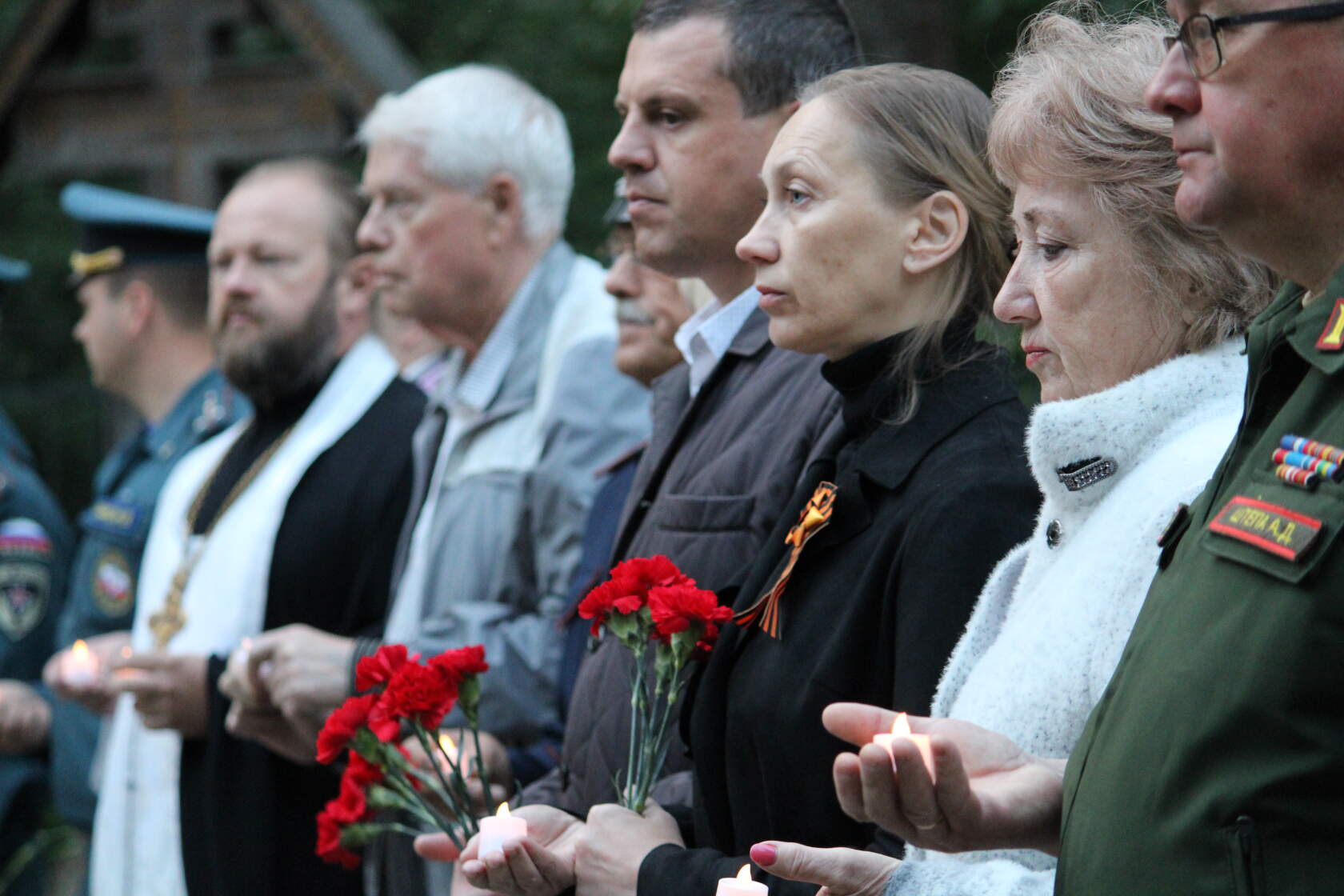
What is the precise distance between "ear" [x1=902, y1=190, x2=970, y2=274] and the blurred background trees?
18.3 ft

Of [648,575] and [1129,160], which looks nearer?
[1129,160]

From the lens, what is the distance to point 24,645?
6.08 m

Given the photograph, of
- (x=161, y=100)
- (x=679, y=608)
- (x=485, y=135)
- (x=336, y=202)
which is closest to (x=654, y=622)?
(x=679, y=608)

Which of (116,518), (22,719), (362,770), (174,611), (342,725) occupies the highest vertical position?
(342,725)

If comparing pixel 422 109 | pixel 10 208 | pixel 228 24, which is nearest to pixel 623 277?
pixel 422 109

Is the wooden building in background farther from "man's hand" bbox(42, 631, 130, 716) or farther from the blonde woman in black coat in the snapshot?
the blonde woman in black coat

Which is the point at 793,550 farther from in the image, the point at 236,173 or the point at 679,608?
the point at 236,173

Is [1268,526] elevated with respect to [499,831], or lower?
elevated

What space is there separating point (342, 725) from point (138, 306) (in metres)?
4.22

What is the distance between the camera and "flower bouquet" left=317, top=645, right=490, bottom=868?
2662 millimetres

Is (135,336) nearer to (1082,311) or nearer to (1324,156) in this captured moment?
(1082,311)

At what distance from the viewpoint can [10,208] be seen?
12.8 m

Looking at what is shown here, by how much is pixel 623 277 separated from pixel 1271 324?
266cm

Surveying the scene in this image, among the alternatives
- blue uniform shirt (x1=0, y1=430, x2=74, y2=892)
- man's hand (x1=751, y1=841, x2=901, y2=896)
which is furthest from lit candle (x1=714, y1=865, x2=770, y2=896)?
blue uniform shirt (x1=0, y1=430, x2=74, y2=892)
